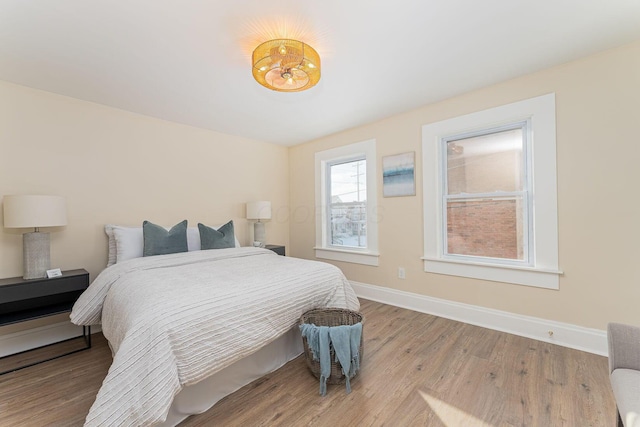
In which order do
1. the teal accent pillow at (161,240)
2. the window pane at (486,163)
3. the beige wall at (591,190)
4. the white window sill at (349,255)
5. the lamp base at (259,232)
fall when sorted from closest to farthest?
1. the beige wall at (591,190)
2. the window pane at (486,163)
3. the teal accent pillow at (161,240)
4. the white window sill at (349,255)
5. the lamp base at (259,232)

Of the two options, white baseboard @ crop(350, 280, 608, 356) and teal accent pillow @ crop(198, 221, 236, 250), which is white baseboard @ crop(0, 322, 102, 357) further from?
white baseboard @ crop(350, 280, 608, 356)

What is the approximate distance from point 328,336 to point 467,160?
2.36m

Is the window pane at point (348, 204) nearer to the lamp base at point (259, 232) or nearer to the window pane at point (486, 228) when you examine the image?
the lamp base at point (259, 232)

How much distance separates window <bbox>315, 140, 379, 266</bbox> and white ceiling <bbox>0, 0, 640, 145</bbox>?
1.12m

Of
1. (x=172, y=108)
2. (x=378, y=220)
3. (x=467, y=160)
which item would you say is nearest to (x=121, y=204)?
(x=172, y=108)

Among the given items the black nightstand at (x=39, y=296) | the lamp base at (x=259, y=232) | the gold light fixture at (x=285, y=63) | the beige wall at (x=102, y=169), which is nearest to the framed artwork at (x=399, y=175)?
the gold light fixture at (x=285, y=63)

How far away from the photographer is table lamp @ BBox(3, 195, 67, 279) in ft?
7.16

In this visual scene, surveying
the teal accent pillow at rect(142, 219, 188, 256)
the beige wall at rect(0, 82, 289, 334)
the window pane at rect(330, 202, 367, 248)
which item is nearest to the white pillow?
the teal accent pillow at rect(142, 219, 188, 256)

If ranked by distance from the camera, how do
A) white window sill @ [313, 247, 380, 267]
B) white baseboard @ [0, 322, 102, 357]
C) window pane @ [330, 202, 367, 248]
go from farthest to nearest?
window pane @ [330, 202, 367, 248], white window sill @ [313, 247, 380, 267], white baseboard @ [0, 322, 102, 357]

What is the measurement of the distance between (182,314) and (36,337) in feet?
7.21

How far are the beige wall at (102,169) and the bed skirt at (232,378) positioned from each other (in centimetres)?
209

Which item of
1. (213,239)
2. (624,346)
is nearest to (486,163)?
(624,346)

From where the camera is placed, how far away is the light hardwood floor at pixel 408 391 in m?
1.53

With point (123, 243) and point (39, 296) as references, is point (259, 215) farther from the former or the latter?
point (39, 296)
